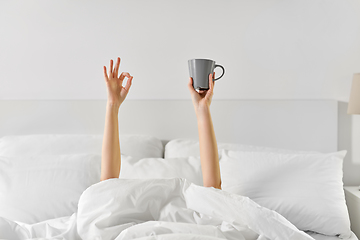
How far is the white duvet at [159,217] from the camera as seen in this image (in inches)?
48.3

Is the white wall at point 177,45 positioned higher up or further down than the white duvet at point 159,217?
higher up

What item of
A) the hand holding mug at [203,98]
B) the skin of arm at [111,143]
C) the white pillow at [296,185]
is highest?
the hand holding mug at [203,98]

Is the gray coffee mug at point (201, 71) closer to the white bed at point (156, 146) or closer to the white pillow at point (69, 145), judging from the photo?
the white bed at point (156, 146)

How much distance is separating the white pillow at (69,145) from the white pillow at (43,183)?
0.57 feet

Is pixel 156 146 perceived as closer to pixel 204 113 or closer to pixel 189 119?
pixel 189 119

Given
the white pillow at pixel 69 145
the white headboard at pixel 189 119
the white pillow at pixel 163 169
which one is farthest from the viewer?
the white headboard at pixel 189 119

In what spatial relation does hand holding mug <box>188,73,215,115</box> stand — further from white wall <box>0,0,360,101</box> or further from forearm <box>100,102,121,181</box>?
white wall <box>0,0,360,101</box>

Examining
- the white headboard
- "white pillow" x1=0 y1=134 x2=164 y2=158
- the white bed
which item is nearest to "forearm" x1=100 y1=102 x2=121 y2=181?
the white bed

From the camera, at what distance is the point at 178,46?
226cm

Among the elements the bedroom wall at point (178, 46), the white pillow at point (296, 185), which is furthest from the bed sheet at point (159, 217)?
the bedroom wall at point (178, 46)

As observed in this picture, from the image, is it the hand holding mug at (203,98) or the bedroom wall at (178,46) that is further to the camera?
the bedroom wall at (178,46)

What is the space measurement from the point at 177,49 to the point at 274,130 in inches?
32.4

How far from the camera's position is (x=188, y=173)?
1.83 metres

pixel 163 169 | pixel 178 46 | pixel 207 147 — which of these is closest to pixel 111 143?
pixel 163 169
